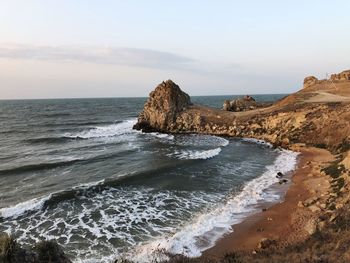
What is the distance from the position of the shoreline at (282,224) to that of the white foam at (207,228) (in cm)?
59

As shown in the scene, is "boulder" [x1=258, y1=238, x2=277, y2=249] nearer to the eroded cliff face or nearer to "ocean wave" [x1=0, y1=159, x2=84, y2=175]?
the eroded cliff face

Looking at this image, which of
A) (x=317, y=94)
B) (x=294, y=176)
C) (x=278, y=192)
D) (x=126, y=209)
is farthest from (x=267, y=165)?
(x=317, y=94)

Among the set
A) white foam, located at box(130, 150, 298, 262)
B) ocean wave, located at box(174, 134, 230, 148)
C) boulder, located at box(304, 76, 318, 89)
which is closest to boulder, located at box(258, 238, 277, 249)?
white foam, located at box(130, 150, 298, 262)

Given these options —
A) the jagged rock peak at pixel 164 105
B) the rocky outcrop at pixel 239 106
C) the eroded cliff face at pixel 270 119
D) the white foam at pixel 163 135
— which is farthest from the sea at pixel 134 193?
the rocky outcrop at pixel 239 106

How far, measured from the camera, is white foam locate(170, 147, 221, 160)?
4283 centimetres

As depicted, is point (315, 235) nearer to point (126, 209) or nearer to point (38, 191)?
point (126, 209)

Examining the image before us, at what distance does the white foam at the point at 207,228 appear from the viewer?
1852 cm

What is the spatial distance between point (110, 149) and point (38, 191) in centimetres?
1855

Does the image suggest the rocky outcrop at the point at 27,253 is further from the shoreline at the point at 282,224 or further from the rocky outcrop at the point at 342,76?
the rocky outcrop at the point at 342,76

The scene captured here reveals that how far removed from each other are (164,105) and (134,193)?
37777 mm

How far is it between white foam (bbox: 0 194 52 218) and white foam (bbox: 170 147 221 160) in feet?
63.0

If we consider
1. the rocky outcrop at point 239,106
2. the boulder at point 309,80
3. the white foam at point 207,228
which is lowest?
the white foam at point 207,228

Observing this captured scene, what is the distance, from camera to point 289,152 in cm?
4472

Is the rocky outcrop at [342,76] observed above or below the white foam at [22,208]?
above
